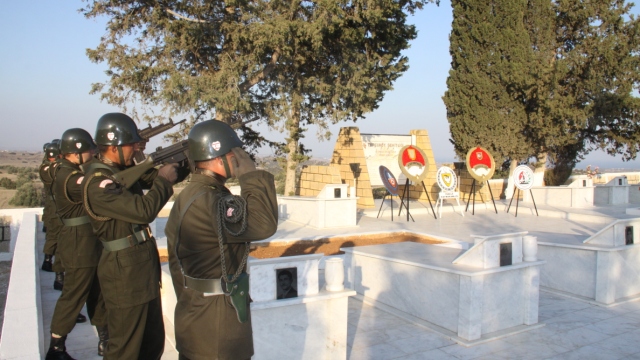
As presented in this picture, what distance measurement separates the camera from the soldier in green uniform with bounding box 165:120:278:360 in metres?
2.45

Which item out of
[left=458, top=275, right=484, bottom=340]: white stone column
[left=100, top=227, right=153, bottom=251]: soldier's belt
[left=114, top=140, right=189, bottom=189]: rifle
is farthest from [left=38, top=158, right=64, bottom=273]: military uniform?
[left=458, top=275, right=484, bottom=340]: white stone column

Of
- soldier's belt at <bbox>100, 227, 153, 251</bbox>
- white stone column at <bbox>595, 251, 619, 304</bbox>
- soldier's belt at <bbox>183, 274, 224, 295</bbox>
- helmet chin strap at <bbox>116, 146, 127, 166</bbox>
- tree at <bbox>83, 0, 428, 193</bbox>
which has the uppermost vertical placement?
tree at <bbox>83, 0, 428, 193</bbox>

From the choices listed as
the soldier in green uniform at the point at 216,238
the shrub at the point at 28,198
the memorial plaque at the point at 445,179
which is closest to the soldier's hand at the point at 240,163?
the soldier in green uniform at the point at 216,238

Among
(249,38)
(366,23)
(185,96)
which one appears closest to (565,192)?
(366,23)

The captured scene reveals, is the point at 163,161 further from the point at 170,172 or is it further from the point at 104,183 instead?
the point at 104,183

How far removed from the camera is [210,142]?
105 inches

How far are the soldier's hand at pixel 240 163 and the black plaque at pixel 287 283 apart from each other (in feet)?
5.74

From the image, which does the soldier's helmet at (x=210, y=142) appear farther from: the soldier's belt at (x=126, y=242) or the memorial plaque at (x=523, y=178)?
the memorial plaque at (x=523, y=178)

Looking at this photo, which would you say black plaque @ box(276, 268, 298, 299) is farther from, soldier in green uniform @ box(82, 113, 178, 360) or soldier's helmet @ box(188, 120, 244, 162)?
soldier's helmet @ box(188, 120, 244, 162)

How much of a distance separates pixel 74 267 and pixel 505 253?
445cm

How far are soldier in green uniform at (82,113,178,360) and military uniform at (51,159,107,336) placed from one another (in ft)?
2.54

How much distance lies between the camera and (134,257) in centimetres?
357

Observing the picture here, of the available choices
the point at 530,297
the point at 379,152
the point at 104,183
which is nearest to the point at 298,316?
the point at 104,183

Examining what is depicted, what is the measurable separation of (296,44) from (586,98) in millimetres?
13031
